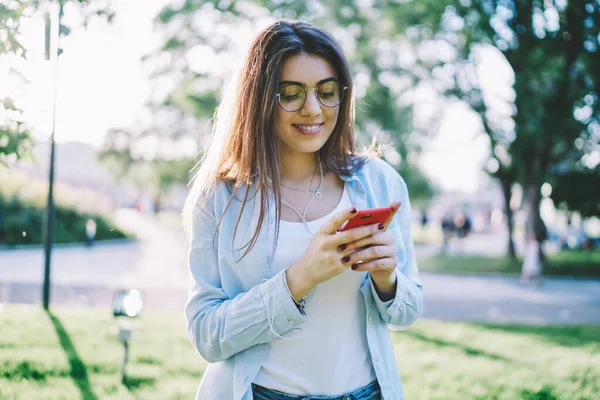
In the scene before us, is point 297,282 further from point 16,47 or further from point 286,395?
point 16,47

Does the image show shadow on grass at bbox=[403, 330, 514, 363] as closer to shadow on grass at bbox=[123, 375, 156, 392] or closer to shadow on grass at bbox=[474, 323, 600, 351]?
shadow on grass at bbox=[474, 323, 600, 351]

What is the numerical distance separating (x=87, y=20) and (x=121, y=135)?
115ft

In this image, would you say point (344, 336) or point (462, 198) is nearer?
point (344, 336)

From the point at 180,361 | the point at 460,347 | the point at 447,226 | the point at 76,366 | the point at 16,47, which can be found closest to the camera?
the point at 16,47

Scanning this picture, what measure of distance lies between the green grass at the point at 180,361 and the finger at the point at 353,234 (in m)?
3.17

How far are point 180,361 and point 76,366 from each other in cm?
99

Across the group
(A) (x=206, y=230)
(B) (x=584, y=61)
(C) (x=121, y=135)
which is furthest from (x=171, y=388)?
(C) (x=121, y=135)

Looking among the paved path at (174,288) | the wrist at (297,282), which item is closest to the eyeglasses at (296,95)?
the wrist at (297,282)

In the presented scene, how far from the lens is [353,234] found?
1477 mm

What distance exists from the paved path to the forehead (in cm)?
881

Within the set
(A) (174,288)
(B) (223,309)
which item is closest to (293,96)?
(B) (223,309)

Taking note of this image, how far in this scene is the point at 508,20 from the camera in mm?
17781

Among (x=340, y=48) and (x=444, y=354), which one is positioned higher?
(x=340, y=48)

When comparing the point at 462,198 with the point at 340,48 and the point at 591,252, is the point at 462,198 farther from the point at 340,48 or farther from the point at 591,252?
the point at 340,48
